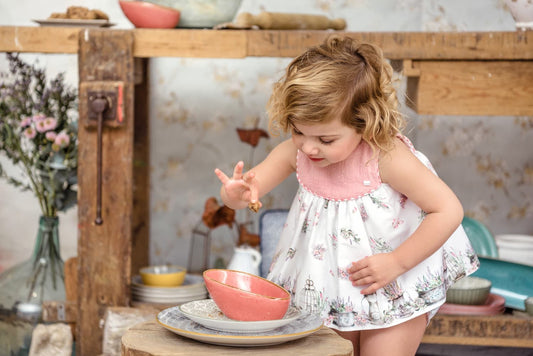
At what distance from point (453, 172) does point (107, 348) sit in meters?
1.66

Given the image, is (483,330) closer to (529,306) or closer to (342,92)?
(529,306)

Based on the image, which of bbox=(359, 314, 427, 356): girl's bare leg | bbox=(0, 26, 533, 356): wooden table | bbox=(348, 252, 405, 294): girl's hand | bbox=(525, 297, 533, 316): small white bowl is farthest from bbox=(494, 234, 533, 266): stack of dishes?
bbox=(348, 252, 405, 294): girl's hand

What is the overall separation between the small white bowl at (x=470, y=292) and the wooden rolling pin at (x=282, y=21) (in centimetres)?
93

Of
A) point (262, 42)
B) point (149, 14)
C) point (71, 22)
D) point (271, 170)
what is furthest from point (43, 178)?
point (271, 170)

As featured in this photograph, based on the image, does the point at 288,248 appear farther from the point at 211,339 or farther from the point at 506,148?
the point at 506,148

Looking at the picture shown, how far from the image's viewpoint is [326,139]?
1559mm

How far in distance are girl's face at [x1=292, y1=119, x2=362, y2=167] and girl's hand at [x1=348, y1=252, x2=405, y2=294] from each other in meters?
0.23

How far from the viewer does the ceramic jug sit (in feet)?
7.93

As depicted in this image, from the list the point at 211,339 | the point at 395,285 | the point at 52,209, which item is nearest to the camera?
the point at 211,339

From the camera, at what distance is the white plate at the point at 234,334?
1.31 m

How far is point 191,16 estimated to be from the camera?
226 centimetres

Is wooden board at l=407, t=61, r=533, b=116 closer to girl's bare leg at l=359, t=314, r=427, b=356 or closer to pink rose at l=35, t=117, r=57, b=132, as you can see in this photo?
girl's bare leg at l=359, t=314, r=427, b=356

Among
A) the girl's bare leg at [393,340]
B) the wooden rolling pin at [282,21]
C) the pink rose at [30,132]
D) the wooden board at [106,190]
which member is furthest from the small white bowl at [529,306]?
the pink rose at [30,132]

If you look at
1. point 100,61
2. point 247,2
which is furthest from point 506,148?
point 100,61
